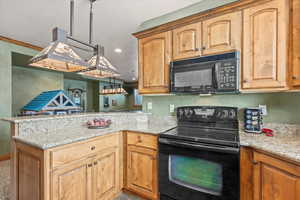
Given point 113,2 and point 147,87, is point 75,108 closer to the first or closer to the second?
point 147,87

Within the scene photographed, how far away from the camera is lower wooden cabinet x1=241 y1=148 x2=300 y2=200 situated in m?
1.03

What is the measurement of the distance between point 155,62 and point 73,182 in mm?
1740

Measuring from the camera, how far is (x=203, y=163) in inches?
57.2

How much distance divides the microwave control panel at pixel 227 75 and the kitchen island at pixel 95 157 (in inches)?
21.9

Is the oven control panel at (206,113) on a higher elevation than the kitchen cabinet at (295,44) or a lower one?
lower

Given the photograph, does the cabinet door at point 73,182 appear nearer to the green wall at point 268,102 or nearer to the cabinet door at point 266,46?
the green wall at point 268,102

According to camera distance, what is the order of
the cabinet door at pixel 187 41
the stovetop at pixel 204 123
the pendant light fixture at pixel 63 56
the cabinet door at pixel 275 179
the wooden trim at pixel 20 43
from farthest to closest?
the wooden trim at pixel 20 43 < the cabinet door at pixel 187 41 < the stovetop at pixel 204 123 < the pendant light fixture at pixel 63 56 < the cabinet door at pixel 275 179

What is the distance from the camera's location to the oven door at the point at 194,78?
1.69 metres

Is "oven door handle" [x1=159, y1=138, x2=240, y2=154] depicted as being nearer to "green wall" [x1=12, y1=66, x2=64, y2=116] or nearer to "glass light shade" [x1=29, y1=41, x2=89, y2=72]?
"glass light shade" [x1=29, y1=41, x2=89, y2=72]

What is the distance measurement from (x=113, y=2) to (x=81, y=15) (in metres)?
0.59

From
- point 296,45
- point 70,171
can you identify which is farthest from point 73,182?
point 296,45

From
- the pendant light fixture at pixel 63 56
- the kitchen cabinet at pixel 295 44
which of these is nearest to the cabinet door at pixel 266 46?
the kitchen cabinet at pixel 295 44

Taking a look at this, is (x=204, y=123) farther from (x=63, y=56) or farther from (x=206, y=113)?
(x=63, y=56)

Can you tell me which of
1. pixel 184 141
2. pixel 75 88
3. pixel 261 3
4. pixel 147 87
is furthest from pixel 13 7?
pixel 75 88
